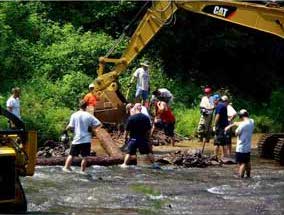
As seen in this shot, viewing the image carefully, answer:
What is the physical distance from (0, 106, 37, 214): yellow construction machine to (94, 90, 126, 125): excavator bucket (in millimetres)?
11470

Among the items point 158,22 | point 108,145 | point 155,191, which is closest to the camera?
point 155,191

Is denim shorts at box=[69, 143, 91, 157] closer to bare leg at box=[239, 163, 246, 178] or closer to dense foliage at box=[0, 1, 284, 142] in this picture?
bare leg at box=[239, 163, 246, 178]

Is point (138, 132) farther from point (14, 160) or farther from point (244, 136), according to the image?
point (14, 160)

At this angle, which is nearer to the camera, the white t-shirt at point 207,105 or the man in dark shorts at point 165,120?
the man in dark shorts at point 165,120

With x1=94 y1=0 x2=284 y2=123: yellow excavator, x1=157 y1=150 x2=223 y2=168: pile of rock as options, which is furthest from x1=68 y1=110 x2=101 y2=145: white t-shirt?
x1=94 y1=0 x2=284 y2=123: yellow excavator

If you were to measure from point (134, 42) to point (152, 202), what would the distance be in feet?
A: 35.1

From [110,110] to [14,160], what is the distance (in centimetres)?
1207

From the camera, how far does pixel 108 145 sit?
65.1 feet

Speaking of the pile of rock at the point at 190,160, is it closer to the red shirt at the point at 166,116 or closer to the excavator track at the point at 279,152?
the excavator track at the point at 279,152

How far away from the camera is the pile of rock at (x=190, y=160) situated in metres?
18.5

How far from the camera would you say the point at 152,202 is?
44.4 ft

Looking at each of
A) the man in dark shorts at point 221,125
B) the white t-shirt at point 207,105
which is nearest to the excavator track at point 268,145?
the man in dark shorts at point 221,125

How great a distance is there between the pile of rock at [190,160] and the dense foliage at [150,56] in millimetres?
5377

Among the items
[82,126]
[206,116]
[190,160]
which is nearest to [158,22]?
[206,116]
